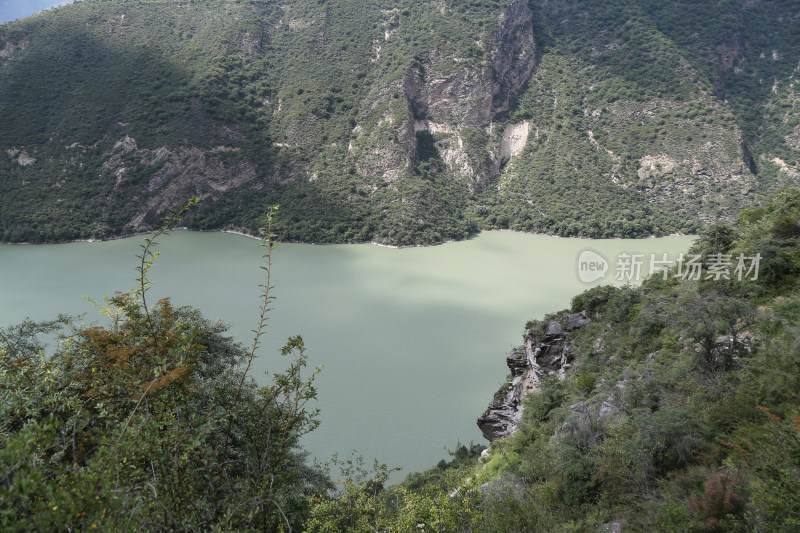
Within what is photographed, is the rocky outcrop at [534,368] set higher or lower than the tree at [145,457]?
lower

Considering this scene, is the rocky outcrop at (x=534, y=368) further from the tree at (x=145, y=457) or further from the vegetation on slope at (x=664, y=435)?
the tree at (x=145, y=457)

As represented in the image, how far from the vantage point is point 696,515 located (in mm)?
3732

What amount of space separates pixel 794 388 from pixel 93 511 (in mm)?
6862

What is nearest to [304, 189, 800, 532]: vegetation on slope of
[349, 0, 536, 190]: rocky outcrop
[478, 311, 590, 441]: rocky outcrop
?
[478, 311, 590, 441]: rocky outcrop

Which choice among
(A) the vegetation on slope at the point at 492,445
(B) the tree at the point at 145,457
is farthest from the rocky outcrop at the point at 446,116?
(B) the tree at the point at 145,457

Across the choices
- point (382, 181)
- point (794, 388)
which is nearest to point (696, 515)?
point (794, 388)

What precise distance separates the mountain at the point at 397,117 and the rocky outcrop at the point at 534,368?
2531 centimetres

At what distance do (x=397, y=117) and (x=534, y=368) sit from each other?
40084 mm

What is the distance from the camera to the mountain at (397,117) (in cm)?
4034

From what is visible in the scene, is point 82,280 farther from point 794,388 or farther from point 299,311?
point 794,388

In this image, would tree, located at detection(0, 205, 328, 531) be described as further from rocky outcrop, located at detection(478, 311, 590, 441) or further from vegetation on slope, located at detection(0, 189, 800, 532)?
rocky outcrop, located at detection(478, 311, 590, 441)

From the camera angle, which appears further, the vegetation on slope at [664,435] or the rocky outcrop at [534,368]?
the rocky outcrop at [534,368]

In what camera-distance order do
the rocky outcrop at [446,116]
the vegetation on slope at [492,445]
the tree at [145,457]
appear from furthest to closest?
1. the rocky outcrop at [446,116]
2. the vegetation on slope at [492,445]
3. the tree at [145,457]

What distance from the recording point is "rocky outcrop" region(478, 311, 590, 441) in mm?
11555
